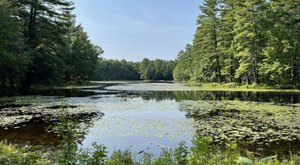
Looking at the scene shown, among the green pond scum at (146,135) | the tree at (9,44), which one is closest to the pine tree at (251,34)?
the green pond scum at (146,135)

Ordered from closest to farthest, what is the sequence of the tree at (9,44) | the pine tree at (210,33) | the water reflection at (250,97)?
1. the water reflection at (250,97)
2. the tree at (9,44)
3. the pine tree at (210,33)

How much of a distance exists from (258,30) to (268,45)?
2622 millimetres

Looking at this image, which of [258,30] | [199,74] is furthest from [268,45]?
[199,74]

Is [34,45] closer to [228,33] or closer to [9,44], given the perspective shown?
[9,44]

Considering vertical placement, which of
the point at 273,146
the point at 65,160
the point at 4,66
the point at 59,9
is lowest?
the point at 273,146

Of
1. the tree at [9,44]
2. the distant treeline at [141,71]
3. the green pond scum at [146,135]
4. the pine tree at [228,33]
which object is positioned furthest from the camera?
the distant treeline at [141,71]

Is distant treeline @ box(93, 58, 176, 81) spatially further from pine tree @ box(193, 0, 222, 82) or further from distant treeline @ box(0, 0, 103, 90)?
distant treeline @ box(0, 0, 103, 90)

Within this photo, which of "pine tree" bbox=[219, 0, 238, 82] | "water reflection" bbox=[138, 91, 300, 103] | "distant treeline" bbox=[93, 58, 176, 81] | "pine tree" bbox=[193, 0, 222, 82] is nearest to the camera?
"water reflection" bbox=[138, 91, 300, 103]

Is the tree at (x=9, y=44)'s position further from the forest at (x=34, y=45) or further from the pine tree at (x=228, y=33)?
the pine tree at (x=228, y=33)

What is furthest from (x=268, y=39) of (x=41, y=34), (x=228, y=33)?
(x=41, y=34)

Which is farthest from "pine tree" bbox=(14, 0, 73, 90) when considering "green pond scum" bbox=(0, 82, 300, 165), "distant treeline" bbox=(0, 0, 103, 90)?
"green pond scum" bbox=(0, 82, 300, 165)

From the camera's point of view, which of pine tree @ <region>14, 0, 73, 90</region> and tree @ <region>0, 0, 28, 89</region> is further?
pine tree @ <region>14, 0, 73, 90</region>

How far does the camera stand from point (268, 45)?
39.0 m

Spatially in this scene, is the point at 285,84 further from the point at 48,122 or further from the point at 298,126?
the point at 48,122
